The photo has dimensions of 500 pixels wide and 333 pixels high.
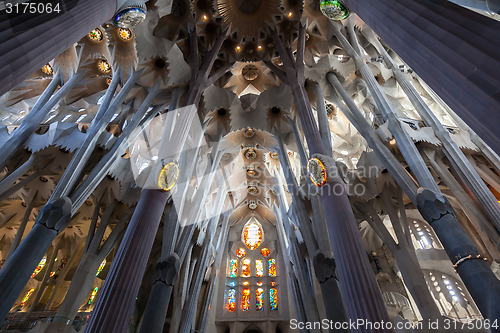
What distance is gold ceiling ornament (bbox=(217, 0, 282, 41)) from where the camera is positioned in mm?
13766

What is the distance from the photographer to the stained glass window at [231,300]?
1994 cm

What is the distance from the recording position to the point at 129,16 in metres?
5.55

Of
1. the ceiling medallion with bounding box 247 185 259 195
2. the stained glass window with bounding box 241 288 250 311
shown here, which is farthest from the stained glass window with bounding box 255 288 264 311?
the ceiling medallion with bounding box 247 185 259 195

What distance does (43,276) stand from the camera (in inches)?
694

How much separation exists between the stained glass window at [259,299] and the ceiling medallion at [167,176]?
1543 centimetres

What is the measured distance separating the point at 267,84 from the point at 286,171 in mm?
5948

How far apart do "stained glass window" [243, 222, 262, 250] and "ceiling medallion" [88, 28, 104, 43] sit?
58.5ft

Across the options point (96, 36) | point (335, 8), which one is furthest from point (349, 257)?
point (96, 36)

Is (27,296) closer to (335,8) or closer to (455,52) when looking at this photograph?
(335,8)

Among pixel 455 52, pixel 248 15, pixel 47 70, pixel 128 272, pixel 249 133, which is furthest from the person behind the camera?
pixel 249 133

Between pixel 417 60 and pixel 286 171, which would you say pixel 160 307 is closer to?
pixel 286 171

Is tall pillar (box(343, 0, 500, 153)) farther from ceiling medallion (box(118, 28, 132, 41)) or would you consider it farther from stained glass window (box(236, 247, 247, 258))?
stained glass window (box(236, 247, 247, 258))

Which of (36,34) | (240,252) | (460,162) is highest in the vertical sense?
(240,252)

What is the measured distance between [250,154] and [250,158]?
40 centimetres
